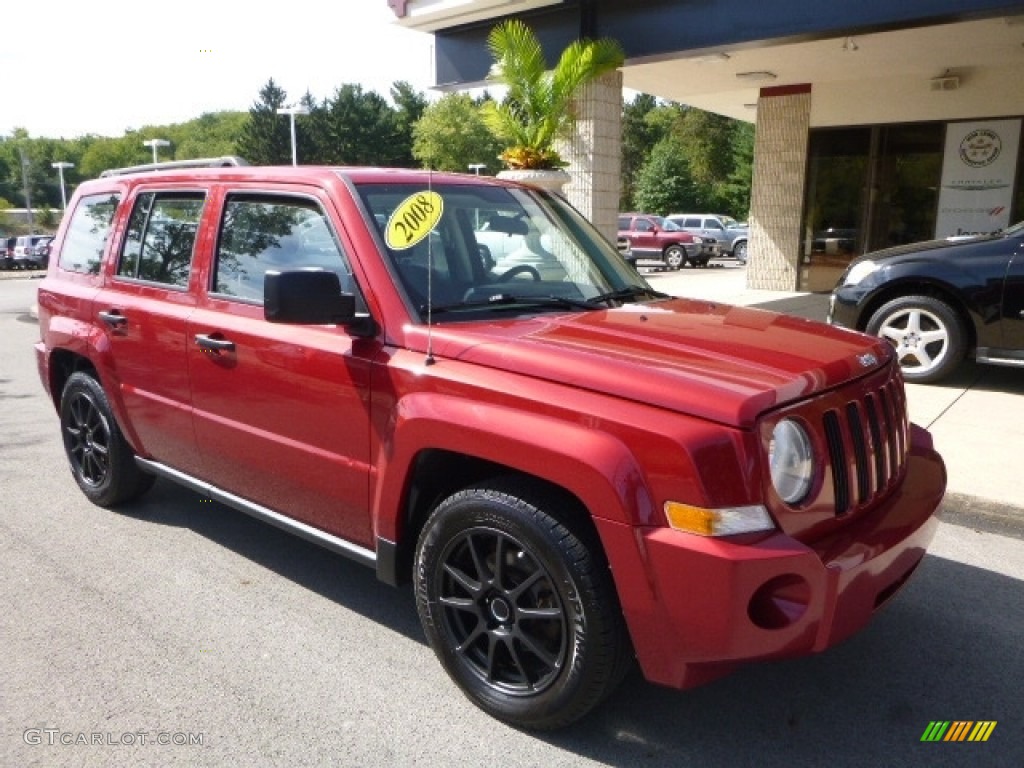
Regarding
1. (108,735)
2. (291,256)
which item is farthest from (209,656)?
(291,256)

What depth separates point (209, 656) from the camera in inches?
128

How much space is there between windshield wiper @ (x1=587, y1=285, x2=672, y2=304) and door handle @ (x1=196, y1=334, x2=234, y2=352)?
1532 mm

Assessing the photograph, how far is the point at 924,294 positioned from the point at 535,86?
5.58m

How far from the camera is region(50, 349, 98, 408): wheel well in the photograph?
4.82m

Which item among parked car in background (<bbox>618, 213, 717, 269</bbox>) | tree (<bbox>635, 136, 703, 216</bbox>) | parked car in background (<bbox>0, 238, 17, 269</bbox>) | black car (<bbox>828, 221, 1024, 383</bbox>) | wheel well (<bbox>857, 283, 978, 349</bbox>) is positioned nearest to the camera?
black car (<bbox>828, 221, 1024, 383</bbox>)

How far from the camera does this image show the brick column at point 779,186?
586 inches

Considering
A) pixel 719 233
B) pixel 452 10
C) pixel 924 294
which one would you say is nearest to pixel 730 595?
pixel 924 294

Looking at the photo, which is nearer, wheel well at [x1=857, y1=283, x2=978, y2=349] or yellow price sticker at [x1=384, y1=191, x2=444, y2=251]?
yellow price sticker at [x1=384, y1=191, x2=444, y2=251]

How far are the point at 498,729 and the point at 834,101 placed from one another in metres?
14.3

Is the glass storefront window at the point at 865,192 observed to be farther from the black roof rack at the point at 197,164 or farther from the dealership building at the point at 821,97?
the black roof rack at the point at 197,164

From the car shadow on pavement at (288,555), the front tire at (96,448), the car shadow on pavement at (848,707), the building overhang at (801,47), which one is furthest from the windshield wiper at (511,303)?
the building overhang at (801,47)

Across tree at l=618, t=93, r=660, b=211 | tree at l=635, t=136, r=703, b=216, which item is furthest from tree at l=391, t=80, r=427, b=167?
tree at l=635, t=136, r=703, b=216

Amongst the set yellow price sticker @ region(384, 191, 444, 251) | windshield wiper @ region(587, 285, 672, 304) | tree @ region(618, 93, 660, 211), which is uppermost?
tree @ region(618, 93, 660, 211)

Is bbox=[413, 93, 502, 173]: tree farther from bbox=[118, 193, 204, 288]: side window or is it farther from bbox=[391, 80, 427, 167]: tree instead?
bbox=[118, 193, 204, 288]: side window
